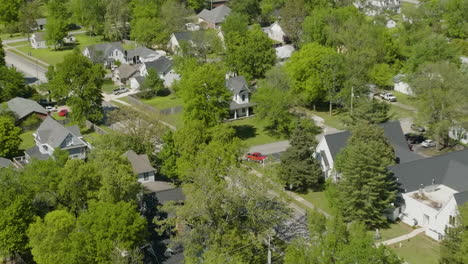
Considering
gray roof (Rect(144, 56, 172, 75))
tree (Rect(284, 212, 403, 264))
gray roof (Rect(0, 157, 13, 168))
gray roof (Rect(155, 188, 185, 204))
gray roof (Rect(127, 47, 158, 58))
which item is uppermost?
tree (Rect(284, 212, 403, 264))

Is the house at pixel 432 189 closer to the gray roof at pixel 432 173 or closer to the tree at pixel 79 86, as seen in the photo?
the gray roof at pixel 432 173

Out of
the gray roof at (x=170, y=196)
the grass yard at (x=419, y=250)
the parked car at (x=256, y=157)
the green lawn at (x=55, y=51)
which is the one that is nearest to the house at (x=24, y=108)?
the green lawn at (x=55, y=51)

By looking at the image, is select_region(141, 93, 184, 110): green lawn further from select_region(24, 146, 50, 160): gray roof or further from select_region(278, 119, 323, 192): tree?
select_region(278, 119, 323, 192): tree

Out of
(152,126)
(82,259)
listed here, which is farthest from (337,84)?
(82,259)

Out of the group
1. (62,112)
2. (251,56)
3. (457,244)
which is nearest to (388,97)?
(251,56)

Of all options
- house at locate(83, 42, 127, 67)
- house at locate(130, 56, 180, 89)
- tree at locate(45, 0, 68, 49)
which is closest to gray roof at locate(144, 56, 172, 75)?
house at locate(130, 56, 180, 89)

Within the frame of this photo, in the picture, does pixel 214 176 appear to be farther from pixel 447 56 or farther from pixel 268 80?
pixel 447 56
